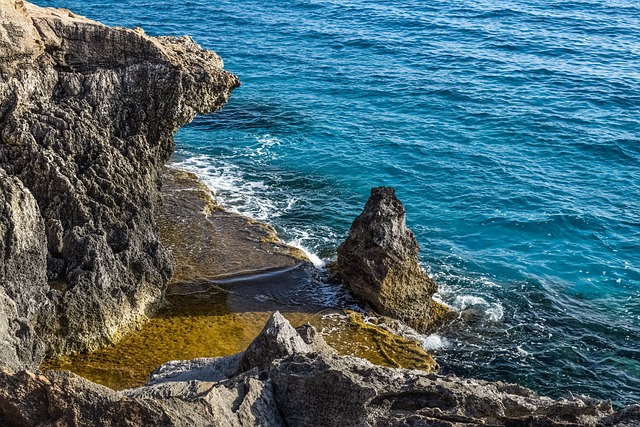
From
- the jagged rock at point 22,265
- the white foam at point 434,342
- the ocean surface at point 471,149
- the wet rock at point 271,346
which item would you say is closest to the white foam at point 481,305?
the ocean surface at point 471,149

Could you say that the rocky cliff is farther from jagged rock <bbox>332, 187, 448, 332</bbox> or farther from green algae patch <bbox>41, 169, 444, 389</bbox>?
jagged rock <bbox>332, 187, 448, 332</bbox>

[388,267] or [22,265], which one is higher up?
[22,265]

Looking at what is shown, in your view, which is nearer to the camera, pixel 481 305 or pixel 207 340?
pixel 207 340

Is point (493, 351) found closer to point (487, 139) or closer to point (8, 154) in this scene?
point (8, 154)

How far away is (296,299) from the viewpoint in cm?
2592

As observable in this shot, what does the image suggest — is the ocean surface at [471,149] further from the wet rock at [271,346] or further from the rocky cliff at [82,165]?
the wet rock at [271,346]

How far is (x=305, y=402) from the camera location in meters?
13.3

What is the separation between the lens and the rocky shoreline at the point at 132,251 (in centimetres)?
1305

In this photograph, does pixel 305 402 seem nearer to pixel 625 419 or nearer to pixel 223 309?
pixel 625 419

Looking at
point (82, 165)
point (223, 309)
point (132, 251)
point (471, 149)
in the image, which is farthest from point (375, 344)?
point (471, 149)

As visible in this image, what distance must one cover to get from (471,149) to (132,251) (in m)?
22.1

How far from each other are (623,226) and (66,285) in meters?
22.9

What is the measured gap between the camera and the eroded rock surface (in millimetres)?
11391

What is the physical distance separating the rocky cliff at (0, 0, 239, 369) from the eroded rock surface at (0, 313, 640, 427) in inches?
319
